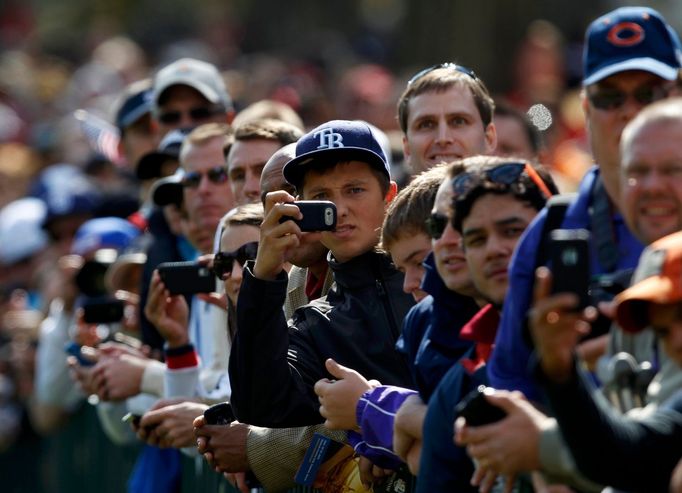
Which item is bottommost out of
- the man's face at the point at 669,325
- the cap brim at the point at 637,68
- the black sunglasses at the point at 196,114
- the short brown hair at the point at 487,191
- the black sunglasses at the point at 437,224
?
the man's face at the point at 669,325

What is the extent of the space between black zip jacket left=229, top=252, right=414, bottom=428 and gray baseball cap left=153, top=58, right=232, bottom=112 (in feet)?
12.2

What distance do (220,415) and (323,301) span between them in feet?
2.42

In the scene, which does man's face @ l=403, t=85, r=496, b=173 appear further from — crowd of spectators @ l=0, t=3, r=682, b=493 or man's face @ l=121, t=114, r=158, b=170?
man's face @ l=121, t=114, r=158, b=170

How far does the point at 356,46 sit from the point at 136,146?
15.1 metres

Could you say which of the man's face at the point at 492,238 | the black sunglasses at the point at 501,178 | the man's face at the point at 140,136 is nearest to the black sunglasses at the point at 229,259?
the black sunglasses at the point at 501,178

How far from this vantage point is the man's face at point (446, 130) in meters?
7.34

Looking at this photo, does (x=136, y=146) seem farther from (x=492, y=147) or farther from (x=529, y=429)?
(x=529, y=429)

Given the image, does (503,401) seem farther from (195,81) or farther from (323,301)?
(195,81)

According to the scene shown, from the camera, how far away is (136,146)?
1116 cm

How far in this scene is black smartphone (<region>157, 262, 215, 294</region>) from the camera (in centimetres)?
765

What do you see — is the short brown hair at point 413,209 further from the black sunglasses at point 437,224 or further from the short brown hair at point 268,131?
the short brown hair at point 268,131

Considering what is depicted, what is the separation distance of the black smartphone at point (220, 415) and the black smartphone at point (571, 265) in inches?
114

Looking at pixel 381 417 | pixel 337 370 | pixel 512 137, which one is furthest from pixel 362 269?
pixel 512 137

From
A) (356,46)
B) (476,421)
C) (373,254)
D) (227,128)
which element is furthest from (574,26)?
(476,421)
